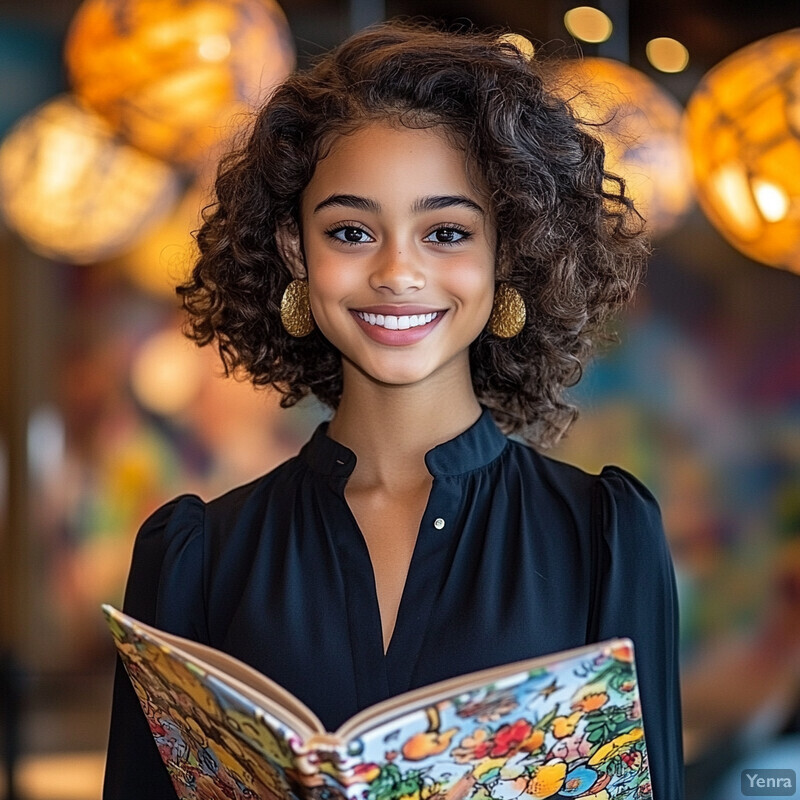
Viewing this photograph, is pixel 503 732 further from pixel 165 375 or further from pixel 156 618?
pixel 165 375

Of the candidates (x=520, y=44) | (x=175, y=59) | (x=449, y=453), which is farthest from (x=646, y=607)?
(x=175, y=59)

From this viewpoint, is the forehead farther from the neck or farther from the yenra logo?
the yenra logo

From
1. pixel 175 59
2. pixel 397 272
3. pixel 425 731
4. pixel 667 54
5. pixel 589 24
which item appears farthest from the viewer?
pixel 667 54

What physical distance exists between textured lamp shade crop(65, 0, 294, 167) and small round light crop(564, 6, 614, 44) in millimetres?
1225

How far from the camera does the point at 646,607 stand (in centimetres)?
128

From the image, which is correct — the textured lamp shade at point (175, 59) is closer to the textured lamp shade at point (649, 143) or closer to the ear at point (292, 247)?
the textured lamp shade at point (649, 143)

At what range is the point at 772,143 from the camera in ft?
6.59

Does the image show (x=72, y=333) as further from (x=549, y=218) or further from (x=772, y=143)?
(x=549, y=218)

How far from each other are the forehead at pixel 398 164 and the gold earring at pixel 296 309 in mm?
133

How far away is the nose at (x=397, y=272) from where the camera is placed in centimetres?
126

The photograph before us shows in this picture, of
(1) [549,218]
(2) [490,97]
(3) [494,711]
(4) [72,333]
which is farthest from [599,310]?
(4) [72,333]

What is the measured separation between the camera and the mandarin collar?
1360 mm

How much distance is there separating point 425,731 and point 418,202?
0.57 metres

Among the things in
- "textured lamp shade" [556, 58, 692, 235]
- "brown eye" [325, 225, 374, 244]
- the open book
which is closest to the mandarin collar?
"brown eye" [325, 225, 374, 244]
